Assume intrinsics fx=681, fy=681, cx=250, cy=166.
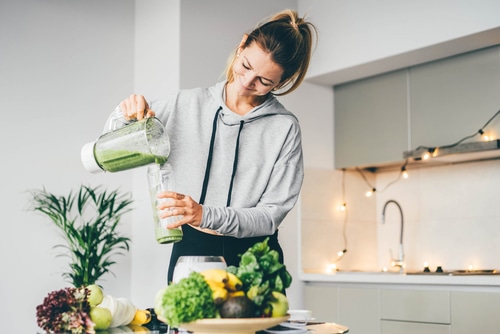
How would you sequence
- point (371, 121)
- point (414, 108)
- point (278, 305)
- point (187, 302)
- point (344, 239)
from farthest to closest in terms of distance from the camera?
1. point (344, 239)
2. point (371, 121)
3. point (414, 108)
4. point (278, 305)
5. point (187, 302)

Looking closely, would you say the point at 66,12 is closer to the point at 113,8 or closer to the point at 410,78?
the point at 113,8

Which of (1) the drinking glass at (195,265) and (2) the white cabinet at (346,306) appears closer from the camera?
(1) the drinking glass at (195,265)

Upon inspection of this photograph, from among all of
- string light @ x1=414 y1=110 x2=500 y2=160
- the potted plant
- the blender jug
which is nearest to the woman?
the blender jug

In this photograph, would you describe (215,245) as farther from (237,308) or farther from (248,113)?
(237,308)

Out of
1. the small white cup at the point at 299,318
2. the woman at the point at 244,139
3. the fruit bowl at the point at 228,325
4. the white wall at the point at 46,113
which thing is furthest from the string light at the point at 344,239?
the fruit bowl at the point at 228,325

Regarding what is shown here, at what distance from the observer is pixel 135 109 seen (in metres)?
1.84

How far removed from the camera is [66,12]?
411cm

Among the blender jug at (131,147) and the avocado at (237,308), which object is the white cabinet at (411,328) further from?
the avocado at (237,308)

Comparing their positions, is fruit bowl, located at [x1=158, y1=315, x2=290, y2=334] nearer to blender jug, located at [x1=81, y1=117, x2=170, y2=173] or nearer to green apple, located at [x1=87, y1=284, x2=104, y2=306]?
green apple, located at [x1=87, y1=284, x2=104, y2=306]

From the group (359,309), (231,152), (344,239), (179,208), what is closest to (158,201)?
(179,208)

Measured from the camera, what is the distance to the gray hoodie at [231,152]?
204 cm

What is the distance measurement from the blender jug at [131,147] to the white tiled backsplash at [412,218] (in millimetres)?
2777

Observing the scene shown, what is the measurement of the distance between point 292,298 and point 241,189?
2.42 m

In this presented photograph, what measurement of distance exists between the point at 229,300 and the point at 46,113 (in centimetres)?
291
